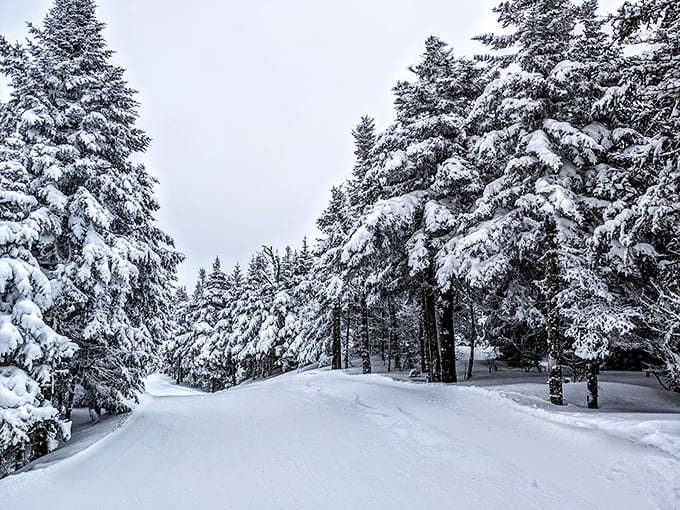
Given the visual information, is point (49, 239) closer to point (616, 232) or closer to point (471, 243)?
point (471, 243)

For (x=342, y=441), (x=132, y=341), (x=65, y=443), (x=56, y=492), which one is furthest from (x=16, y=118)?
(x=342, y=441)

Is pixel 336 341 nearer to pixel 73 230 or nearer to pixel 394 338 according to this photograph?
pixel 394 338

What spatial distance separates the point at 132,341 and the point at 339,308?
48.9 ft

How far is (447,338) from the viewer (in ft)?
50.0

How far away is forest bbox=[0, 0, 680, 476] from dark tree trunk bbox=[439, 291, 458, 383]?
0.22ft

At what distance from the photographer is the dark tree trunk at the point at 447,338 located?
596 inches

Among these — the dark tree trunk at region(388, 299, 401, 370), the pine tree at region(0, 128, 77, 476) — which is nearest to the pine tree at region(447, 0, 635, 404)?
the pine tree at region(0, 128, 77, 476)

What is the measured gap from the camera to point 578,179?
1178 cm

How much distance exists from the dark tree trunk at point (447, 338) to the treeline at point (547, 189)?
5 cm

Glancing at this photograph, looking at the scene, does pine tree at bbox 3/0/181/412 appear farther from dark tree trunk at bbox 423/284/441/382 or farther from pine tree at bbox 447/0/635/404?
dark tree trunk at bbox 423/284/441/382

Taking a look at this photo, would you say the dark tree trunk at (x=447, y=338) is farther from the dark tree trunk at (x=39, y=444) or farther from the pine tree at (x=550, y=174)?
the dark tree trunk at (x=39, y=444)

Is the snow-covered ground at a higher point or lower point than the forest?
lower

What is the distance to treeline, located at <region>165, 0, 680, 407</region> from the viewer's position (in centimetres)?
953

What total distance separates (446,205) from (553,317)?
5851 millimetres
